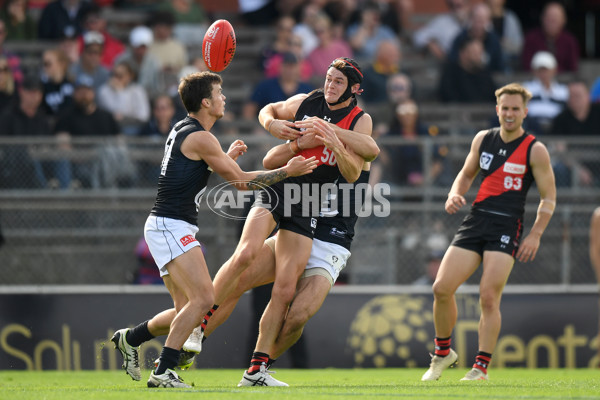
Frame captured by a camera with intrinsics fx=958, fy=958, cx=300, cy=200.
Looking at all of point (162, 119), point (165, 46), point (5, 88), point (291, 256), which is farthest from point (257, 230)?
point (165, 46)

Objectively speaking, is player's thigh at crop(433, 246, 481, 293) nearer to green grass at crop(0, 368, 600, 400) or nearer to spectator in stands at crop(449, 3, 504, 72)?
green grass at crop(0, 368, 600, 400)

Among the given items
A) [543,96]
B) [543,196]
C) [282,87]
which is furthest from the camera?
[543,96]

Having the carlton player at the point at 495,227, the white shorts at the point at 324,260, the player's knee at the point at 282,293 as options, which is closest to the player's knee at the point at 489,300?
the carlton player at the point at 495,227

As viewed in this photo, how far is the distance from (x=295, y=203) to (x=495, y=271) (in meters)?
2.01

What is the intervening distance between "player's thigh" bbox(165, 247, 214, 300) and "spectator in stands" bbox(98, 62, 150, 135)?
7263 millimetres

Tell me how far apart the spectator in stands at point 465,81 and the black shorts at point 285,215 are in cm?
839

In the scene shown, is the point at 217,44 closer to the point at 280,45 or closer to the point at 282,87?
the point at 282,87

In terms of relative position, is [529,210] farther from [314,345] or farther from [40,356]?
[40,356]

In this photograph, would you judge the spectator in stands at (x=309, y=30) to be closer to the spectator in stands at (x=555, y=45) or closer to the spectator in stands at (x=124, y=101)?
the spectator in stands at (x=124, y=101)

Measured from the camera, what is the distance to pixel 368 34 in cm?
1731

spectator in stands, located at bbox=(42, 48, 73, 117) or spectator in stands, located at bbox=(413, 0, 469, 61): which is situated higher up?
spectator in stands, located at bbox=(413, 0, 469, 61)

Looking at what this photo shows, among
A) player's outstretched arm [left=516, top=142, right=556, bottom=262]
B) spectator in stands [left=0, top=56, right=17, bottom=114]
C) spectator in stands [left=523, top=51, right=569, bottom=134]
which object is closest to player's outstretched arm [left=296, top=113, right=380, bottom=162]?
player's outstretched arm [left=516, top=142, right=556, bottom=262]

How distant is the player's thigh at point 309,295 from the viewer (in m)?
8.28

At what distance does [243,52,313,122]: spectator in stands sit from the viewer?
565 inches
